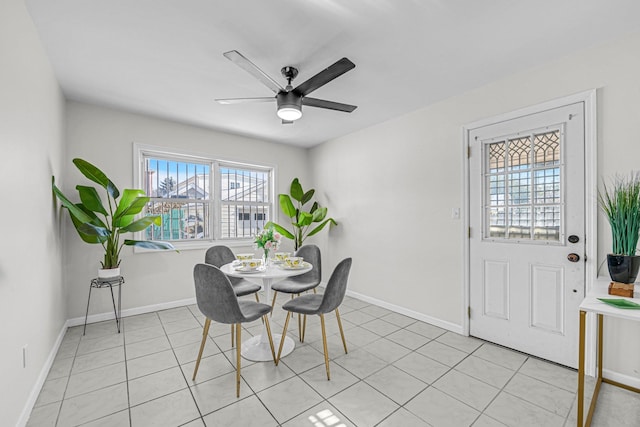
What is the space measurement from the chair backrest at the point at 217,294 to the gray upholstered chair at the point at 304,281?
876 millimetres

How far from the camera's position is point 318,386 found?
81.7 inches

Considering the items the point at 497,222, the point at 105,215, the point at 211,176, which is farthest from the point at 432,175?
the point at 105,215

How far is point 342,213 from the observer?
179 inches

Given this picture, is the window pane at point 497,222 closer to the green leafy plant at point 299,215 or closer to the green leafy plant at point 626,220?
the green leafy plant at point 626,220

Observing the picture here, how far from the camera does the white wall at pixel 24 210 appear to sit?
149cm

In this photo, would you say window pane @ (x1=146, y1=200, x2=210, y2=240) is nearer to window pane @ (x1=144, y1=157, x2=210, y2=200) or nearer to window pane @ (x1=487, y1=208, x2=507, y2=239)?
window pane @ (x1=144, y1=157, x2=210, y2=200)

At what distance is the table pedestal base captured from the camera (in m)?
2.46

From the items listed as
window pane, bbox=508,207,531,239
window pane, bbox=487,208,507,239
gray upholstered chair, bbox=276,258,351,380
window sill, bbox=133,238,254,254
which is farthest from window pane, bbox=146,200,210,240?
window pane, bbox=508,207,531,239

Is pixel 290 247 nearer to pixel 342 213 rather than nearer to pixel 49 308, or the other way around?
pixel 342 213

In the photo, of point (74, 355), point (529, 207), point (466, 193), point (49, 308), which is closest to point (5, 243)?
point (49, 308)

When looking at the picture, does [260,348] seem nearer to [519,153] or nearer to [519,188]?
[519,188]

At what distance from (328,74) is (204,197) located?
3041 mm

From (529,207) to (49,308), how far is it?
14.4 ft

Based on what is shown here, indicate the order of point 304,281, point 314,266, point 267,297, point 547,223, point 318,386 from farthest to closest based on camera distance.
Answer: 1. point 314,266
2. point 304,281
3. point 267,297
4. point 547,223
5. point 318,386
